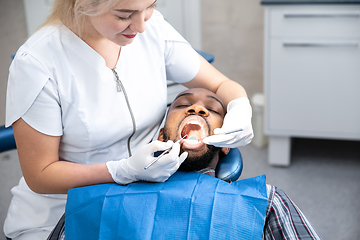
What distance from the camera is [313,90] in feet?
7.21

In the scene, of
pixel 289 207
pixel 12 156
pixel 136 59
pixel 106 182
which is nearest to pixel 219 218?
pixel 289 207

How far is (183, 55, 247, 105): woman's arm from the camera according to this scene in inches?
55.1

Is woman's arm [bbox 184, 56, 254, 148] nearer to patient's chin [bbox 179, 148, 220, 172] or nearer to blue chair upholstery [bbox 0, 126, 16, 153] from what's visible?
patient's chin [bbox 179, 148, 220, 172]

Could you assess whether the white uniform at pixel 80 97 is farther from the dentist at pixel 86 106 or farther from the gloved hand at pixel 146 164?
the gloved hand at pixel 146 164

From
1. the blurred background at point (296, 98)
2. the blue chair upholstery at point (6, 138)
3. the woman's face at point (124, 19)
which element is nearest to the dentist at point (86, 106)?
the woman's face at point (124, 19)

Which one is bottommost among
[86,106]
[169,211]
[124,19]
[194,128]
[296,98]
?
[296,98]

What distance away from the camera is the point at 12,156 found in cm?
272

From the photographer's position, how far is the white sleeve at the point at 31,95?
105 centimetres

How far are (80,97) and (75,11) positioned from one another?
9.7 inches

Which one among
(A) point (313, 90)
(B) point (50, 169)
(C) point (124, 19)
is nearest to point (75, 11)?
(C) point (124, 19)

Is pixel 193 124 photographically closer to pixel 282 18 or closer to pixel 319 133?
pixel 282 18

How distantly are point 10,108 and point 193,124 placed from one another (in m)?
0.56

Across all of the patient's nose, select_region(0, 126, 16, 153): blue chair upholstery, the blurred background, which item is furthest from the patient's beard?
the blurred background

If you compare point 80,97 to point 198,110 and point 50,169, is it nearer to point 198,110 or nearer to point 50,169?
point 50,169
